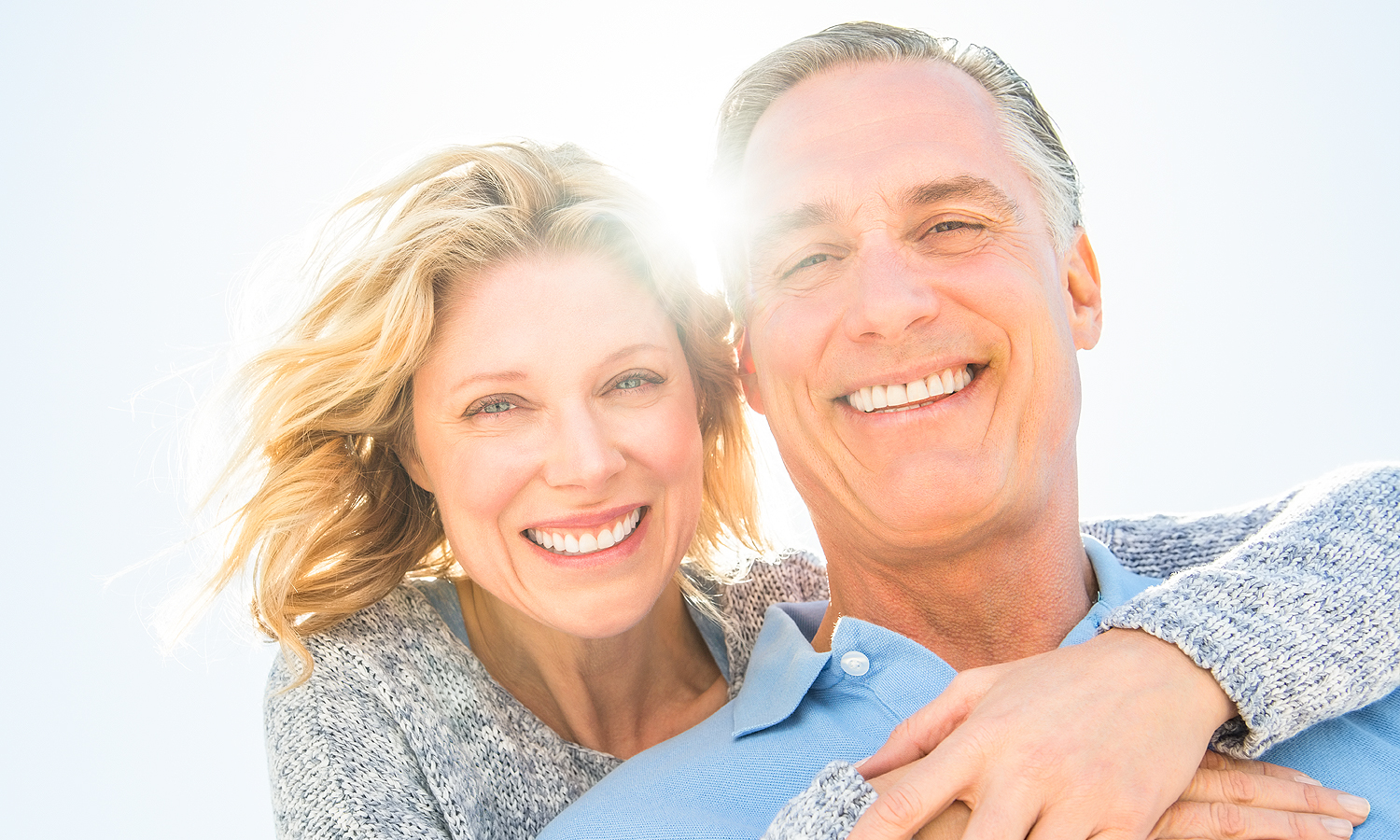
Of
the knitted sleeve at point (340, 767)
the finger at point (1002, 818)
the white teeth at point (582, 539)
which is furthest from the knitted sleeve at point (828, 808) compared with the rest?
the white teeth at point (582, 539)

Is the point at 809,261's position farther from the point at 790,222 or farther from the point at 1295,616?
the point at 1295,616

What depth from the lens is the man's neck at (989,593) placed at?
6.60 ft

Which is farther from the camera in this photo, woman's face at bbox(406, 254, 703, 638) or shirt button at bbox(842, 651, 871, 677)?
woman's face at bbox(406, 254, 703, 638)

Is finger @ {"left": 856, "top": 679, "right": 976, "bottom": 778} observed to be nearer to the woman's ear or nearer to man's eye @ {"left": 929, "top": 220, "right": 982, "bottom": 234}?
man's eye @ {"left": 929, "top": 220, "right": 982, "bottom": 234}

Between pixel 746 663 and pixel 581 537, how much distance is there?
66cm

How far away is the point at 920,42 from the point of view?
7.18 feet

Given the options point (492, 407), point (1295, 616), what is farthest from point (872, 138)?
point (1295, 616)

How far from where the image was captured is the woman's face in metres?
2.18

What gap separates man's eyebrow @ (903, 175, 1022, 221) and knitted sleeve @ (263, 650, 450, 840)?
4.51 feet

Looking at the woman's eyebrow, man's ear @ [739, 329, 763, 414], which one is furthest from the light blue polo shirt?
the woman's eyebrow

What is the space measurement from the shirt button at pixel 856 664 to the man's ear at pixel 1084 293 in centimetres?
74

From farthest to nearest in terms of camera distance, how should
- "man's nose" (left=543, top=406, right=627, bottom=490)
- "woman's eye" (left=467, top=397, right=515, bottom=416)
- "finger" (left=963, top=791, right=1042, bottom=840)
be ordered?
"woman's eye" (left=467, top=397, right=515, bottom=416), "man's nose" (left=543, top=406, right=627, bottom=490), "finger" (left=963, top=791, right=1042, bottom=840)

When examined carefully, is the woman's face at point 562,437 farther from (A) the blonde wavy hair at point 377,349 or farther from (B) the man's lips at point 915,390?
(B) the man's lips at point 915,390

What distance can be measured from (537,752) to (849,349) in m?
1.14
